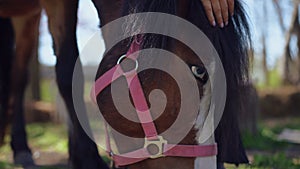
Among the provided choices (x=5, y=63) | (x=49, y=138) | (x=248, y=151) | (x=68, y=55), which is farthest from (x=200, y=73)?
(x=49, y=138)

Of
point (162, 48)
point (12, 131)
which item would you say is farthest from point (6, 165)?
point (162, 48)

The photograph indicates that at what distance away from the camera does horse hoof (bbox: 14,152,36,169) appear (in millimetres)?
3676

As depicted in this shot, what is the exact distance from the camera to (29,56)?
13.7 ft

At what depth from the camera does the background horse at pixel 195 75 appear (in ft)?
5.80

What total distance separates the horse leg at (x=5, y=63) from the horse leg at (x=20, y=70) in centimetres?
5

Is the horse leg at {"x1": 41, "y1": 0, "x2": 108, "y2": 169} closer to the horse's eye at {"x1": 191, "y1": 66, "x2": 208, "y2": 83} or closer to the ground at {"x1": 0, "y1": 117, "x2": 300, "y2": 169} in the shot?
the ground at {"x1": 0, "y1": 117, "x2": 300, "y2": 169}

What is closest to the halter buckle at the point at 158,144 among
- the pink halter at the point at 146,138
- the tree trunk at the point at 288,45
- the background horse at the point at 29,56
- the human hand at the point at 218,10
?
the pink halter at the point at 146,138

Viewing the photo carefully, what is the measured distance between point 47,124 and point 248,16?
5.80m

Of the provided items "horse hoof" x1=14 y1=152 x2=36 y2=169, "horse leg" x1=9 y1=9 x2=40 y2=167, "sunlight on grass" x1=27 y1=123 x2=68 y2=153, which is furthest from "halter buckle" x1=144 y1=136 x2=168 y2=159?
"sunlight on grass" x1=27 y1=123 x2=68 y2=153

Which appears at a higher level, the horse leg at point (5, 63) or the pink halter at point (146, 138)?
the pink halter at point (146, 138)

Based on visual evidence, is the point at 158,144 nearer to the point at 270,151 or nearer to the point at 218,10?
the point at 218,10

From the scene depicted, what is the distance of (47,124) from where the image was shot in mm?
7410

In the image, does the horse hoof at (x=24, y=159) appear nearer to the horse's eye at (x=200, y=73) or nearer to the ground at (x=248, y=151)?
the ground at (x=248, y=151)

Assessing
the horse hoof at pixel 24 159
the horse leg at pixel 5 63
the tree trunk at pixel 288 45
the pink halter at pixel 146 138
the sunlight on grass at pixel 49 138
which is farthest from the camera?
the tree trunk at pixel 288 45
